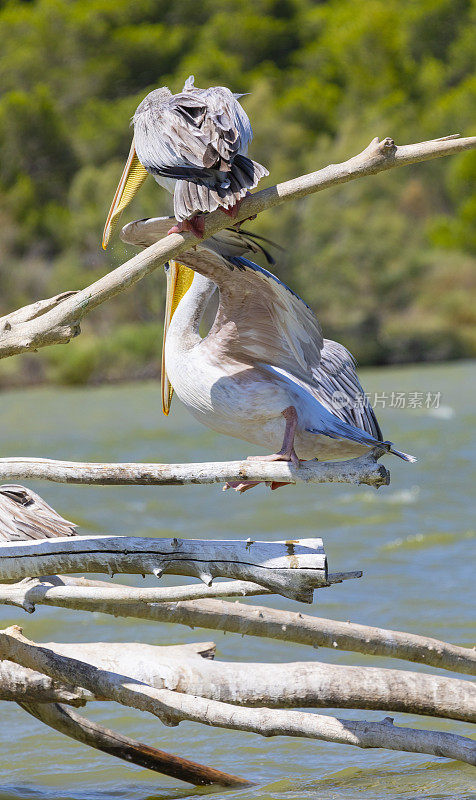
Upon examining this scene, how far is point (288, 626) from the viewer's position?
3.53m

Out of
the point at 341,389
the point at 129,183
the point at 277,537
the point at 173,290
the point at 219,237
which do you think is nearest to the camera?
the point at 219,237

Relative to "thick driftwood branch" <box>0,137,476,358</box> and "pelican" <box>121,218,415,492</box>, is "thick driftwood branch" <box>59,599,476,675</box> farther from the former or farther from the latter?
"thick driftwood branch" <box>0,137,476,358</box>

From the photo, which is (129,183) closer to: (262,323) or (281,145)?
(262,323)

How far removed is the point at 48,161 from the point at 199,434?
25573mm

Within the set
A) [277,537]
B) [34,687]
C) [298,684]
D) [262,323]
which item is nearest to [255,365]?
[262,323]

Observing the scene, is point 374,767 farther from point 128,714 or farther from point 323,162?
point 323,162

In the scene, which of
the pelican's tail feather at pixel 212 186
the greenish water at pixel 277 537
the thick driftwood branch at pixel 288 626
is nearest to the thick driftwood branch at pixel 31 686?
the thick driftwood branch at pixel 288 626

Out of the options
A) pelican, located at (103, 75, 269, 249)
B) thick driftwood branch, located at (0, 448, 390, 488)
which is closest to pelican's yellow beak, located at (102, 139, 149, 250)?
pelican, located at (103, 75, 269, 249)

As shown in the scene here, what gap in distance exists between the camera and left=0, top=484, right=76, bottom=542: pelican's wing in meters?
3.42

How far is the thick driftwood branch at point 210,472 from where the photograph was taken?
107 inches

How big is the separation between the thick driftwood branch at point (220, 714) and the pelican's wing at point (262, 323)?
1092mm

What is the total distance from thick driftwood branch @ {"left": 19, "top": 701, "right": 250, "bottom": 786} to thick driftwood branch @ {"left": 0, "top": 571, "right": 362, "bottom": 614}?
32.3 inches

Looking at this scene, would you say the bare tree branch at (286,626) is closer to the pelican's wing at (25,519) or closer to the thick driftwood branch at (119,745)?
the pelican's wing at (25,519)

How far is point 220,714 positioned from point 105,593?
0.54 meters
